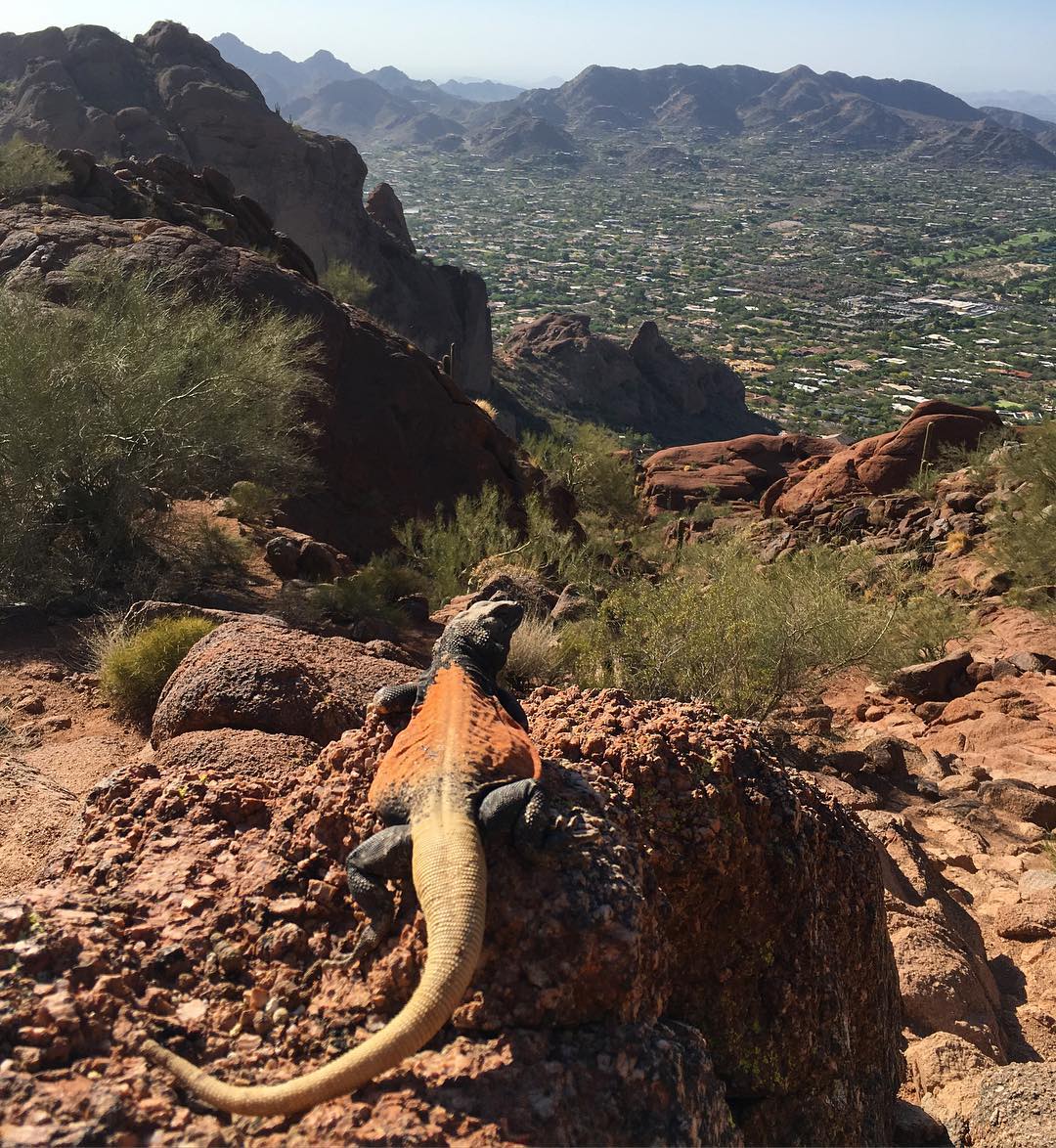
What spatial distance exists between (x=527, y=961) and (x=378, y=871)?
0.56 metres

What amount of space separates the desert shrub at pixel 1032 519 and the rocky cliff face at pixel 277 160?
3032 cm

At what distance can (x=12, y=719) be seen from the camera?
6398 millimetres

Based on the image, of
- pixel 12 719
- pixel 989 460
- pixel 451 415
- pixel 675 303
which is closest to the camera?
pixel 12 719

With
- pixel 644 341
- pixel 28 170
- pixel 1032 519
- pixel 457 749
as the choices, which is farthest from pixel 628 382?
pixel 457 749

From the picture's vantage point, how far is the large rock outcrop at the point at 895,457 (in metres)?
21.4

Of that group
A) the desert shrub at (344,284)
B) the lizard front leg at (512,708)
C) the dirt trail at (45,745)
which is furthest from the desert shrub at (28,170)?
the lizard front leg at (512,708)

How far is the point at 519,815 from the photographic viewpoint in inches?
102

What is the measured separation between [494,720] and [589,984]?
1.15 meters

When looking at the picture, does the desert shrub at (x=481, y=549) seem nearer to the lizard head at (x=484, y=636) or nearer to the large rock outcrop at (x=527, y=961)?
the lizard head at (x=484, y=636)

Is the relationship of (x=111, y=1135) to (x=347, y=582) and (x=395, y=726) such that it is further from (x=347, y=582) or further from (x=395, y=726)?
(x=347, y=582)

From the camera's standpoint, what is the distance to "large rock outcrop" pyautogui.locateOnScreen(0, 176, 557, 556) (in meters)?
14.8

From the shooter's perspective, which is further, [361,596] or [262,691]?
[361,596]

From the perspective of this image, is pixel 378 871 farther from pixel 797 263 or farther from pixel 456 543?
pixel 797 263

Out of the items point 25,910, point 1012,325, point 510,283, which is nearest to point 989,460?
point 25,910
